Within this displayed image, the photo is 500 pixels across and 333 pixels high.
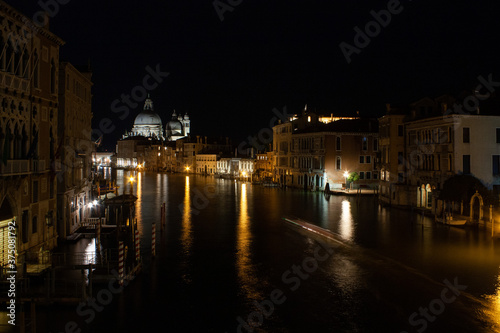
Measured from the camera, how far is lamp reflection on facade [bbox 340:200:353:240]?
24991mm

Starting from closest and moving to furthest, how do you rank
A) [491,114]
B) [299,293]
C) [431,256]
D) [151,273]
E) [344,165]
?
[299,293]
[151,273]
[431,256]
[491,114]
[344,165]

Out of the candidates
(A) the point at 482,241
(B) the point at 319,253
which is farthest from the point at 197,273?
(A) the point at 482,241

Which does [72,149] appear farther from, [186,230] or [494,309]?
[494,309]

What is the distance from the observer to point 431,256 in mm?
19641

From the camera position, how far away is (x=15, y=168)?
15.4m

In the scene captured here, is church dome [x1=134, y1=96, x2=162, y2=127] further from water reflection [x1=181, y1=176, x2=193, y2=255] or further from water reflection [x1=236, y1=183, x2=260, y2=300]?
water reflection [x1=236, y1=183, x2=260, y2=300]

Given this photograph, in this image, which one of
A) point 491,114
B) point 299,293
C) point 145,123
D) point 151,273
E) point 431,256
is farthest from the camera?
point 145,123

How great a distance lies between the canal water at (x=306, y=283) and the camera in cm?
1241

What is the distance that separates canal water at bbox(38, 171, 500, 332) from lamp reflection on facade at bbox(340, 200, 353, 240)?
0.54ft

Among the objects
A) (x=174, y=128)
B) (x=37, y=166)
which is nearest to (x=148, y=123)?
(x=174, y=128)

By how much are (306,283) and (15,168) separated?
10369 mm

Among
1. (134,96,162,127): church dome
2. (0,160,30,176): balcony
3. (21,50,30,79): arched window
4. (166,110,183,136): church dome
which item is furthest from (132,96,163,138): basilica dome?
(0,160,30,176): balcony

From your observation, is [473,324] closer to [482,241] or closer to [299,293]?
[299,293]

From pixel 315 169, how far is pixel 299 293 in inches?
1671
